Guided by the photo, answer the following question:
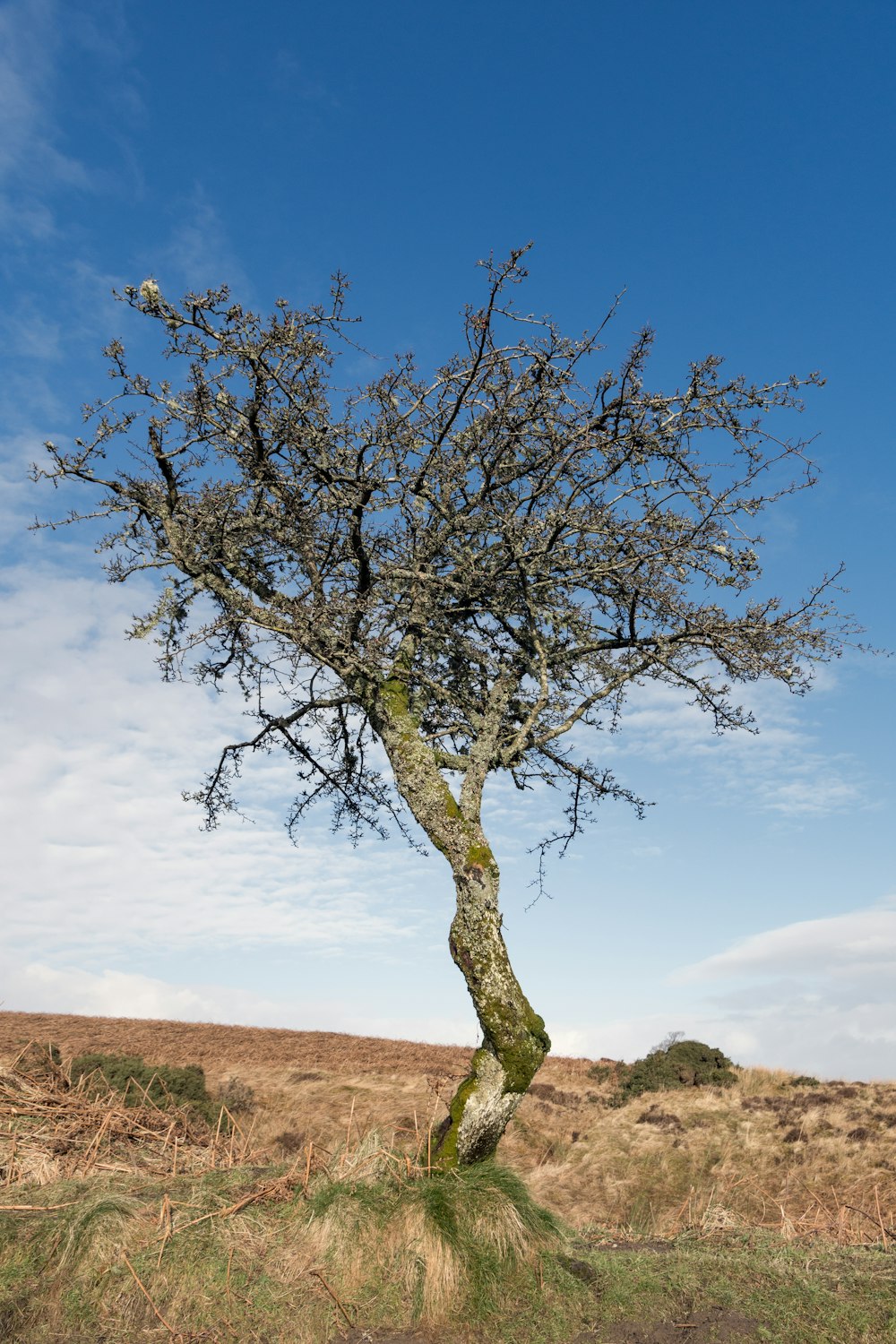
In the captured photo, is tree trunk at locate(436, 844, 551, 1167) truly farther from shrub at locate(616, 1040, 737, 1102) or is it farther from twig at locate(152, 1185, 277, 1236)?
shrub at locate(616, 1040, 737, 1102)

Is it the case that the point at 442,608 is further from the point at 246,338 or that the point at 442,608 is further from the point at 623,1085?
the point at 623,1085

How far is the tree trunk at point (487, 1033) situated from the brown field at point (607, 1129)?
2.89 metres

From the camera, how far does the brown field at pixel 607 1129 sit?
15281 mm

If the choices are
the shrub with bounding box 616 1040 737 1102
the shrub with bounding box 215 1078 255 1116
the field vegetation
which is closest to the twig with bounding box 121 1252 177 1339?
the field vegetation

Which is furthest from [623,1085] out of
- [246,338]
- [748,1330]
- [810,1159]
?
[246,338]

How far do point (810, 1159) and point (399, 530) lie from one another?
16.4 meters

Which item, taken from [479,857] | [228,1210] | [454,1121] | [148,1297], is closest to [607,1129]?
[454,1121]

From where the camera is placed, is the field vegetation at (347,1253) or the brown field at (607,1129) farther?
the brown field at (607,1129)

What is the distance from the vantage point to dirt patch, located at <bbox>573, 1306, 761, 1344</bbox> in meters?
6.36

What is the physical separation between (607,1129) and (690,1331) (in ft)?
52.9

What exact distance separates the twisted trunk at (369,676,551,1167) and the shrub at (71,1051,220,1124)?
1116cm

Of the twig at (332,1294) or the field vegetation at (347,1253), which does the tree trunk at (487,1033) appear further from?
the twig at (332,1294)

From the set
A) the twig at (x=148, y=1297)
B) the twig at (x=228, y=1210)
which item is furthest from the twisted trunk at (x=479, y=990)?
the twig at (x=148, y=1297)

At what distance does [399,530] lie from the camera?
11523mm
